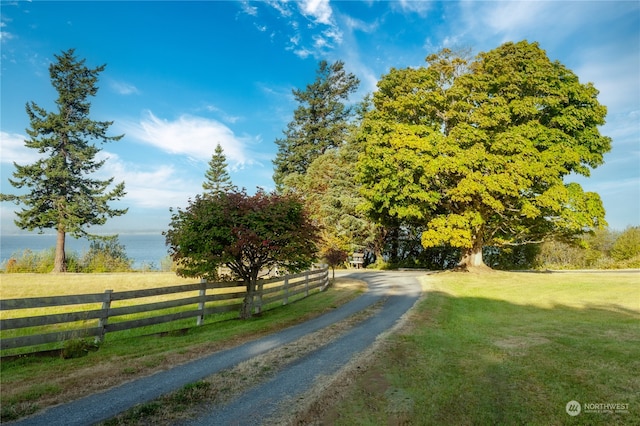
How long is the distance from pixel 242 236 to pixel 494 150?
1873 cm

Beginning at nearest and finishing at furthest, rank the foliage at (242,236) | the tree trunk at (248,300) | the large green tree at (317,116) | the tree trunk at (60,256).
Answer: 1. the foliage at (242,236)
2. the tree trunk at (248,300)
3. the tree trunk at (60,256)
4. the large green tree at (317,116)

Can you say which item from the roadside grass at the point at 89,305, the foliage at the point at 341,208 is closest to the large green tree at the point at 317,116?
the foliage at the point at 341,208

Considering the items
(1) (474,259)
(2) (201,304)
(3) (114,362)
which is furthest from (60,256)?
(1) (474,259)

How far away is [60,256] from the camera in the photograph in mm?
29797

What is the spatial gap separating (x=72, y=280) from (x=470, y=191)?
26.0 m

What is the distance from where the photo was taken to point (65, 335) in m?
8.77

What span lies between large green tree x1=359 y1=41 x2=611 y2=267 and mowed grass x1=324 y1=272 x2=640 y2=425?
373 inches

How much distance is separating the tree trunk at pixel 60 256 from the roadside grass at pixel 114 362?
24.4 meters

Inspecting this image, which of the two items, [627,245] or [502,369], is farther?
[627,245]

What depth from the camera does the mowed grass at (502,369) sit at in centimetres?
559

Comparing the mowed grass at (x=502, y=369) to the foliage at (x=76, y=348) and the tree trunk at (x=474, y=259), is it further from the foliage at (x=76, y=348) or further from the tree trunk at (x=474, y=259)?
the tree trunk at (x=474, y=259)

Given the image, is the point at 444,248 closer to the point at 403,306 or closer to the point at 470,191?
the point at 470,191

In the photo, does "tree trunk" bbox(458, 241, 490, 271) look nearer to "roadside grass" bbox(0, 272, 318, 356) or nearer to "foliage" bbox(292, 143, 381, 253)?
"foliage" bbox(292, 143, 381, 253)

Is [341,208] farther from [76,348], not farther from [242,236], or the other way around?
[76,348]
